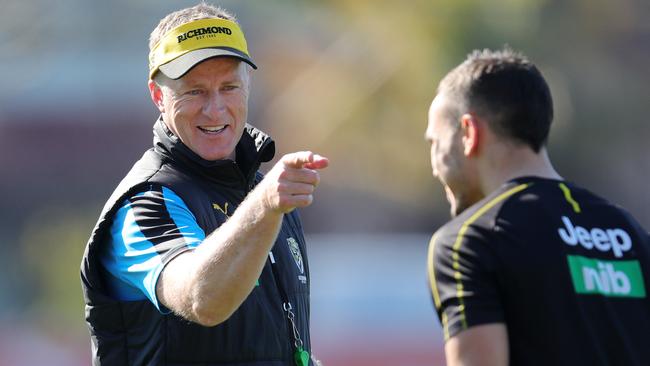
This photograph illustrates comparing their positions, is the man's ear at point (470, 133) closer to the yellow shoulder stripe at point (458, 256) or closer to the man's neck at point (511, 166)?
the man's neck at point (511, 166)

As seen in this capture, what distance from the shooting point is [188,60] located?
3.98 m

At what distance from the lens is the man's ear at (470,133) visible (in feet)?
10.7

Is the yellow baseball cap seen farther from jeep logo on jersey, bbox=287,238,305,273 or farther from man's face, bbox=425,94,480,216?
man's face, bbox=425,94,480,216

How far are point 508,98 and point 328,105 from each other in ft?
53.1

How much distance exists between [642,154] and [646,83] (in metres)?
1.38

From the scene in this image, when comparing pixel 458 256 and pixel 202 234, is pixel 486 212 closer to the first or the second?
pixel 458 256

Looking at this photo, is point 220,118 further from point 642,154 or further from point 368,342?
point 642,154

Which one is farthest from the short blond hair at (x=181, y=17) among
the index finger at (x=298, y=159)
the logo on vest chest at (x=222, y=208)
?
the index finger at (x=298, y=159)

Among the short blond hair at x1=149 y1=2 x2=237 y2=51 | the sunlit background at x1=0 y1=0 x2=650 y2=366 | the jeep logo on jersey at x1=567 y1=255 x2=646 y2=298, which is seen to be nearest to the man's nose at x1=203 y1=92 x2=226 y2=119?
the short blond hair at x1=149 y1=2 x2=237 y2=51

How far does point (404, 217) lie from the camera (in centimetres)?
1892

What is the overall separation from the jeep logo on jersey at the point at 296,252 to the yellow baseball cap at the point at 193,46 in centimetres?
67

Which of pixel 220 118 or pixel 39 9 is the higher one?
pixel 39 9

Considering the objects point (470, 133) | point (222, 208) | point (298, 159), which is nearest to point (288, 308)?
point (222, 208)

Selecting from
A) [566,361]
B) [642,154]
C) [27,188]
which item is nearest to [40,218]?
[27,188]
